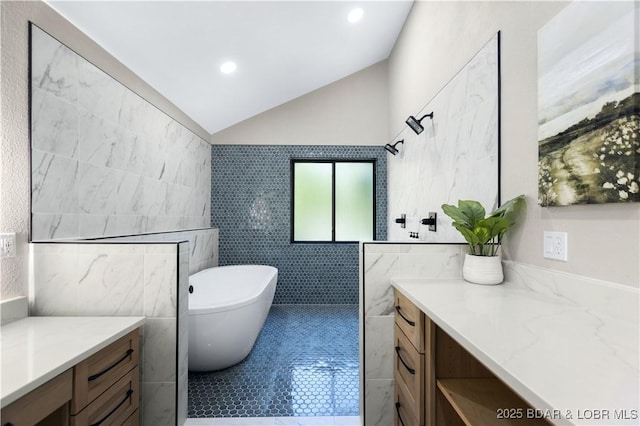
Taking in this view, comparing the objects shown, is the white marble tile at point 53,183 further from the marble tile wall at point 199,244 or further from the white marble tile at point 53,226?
the marble tile wall at point 199,244

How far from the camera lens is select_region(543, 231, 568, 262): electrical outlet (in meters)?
1.06

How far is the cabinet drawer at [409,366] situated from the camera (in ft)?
3.70

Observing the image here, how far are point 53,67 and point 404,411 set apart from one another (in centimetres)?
252

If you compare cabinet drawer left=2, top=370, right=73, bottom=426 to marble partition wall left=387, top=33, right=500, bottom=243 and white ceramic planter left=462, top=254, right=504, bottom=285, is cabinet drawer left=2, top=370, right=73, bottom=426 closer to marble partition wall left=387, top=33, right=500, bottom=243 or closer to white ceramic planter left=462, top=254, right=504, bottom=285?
white ceramic planter left=462, top=254, right=504, bottom=285

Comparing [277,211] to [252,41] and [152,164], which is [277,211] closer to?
[152,164]

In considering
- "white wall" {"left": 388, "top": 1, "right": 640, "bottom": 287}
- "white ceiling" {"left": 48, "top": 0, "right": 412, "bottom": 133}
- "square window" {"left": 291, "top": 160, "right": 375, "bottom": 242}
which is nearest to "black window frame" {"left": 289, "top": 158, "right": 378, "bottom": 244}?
"square window" {"left": 291, "top": 160, "right": 375, "bottom": 242}

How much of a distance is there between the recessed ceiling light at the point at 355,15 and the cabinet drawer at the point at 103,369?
2.91 metres

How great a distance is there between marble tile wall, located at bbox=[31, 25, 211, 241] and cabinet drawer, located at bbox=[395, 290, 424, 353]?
1.85 metres

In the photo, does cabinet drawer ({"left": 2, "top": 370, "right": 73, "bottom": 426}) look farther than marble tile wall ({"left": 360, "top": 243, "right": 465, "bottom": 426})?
No

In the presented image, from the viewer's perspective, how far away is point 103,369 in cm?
111

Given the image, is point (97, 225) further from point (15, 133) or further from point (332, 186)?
point (332, 186)

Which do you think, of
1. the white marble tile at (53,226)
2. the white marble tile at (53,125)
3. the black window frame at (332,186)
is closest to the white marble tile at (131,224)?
the white marble tile at (53,226)

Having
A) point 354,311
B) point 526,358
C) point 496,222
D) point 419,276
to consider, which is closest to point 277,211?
point 354,311

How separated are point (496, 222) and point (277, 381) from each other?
1.83 meters
